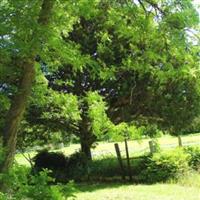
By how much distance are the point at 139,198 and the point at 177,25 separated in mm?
8914

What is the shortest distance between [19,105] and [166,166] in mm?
12307

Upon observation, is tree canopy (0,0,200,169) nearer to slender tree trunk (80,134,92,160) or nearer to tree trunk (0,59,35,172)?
tree trunk (0,59,35,172)

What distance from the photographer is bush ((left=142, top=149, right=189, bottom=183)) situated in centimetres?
1872

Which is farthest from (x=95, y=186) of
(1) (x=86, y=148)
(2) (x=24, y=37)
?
(2) (x=24, y=37)

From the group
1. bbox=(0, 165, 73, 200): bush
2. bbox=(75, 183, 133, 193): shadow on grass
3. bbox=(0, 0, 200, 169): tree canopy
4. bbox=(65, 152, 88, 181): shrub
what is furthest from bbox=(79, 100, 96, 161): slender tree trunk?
bbox=(0, 165, 73, 200): bush

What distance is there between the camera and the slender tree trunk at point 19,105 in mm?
6918

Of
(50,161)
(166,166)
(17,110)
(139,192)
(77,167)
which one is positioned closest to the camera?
(17,110)

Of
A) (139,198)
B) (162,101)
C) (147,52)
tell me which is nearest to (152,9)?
(147,52)

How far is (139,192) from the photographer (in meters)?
16.1

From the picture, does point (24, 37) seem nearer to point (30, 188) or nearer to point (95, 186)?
point (30, 188)

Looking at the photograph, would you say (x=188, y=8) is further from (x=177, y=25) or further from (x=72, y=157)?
(x=72, y=157)

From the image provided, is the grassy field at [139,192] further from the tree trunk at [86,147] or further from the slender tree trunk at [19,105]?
the slender tree trunk at [19,105]

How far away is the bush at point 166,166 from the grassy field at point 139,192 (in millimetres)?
1112

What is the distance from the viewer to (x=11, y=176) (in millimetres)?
5969
